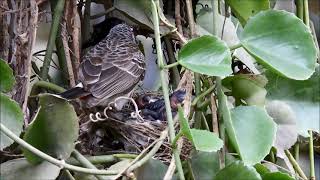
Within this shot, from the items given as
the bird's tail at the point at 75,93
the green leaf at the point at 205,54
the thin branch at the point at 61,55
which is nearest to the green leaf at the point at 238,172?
the green leaf at the point at 205,54

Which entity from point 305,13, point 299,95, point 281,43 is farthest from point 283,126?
point 305,13

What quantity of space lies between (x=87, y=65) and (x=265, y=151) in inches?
14.8

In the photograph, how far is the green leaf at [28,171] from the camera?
0.74 m

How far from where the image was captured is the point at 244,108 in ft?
2.75

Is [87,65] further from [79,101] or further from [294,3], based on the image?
[294,3]

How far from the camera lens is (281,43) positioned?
84cm

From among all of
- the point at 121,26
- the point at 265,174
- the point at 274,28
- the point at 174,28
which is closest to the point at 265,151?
the point at 265,174

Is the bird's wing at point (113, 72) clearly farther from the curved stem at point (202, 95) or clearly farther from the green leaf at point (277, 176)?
the green leaf at point (277, 176)

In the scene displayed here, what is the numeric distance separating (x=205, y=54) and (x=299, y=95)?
0.21 metres

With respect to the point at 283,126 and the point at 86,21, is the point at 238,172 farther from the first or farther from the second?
the point at 86,21

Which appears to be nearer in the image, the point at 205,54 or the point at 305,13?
the point at 205,54

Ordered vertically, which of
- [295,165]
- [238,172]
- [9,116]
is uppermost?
[9,116]

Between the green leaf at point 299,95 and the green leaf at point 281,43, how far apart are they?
0.11m

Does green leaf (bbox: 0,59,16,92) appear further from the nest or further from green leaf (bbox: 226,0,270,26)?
green leaf (bbox: 226,0,270,26)
